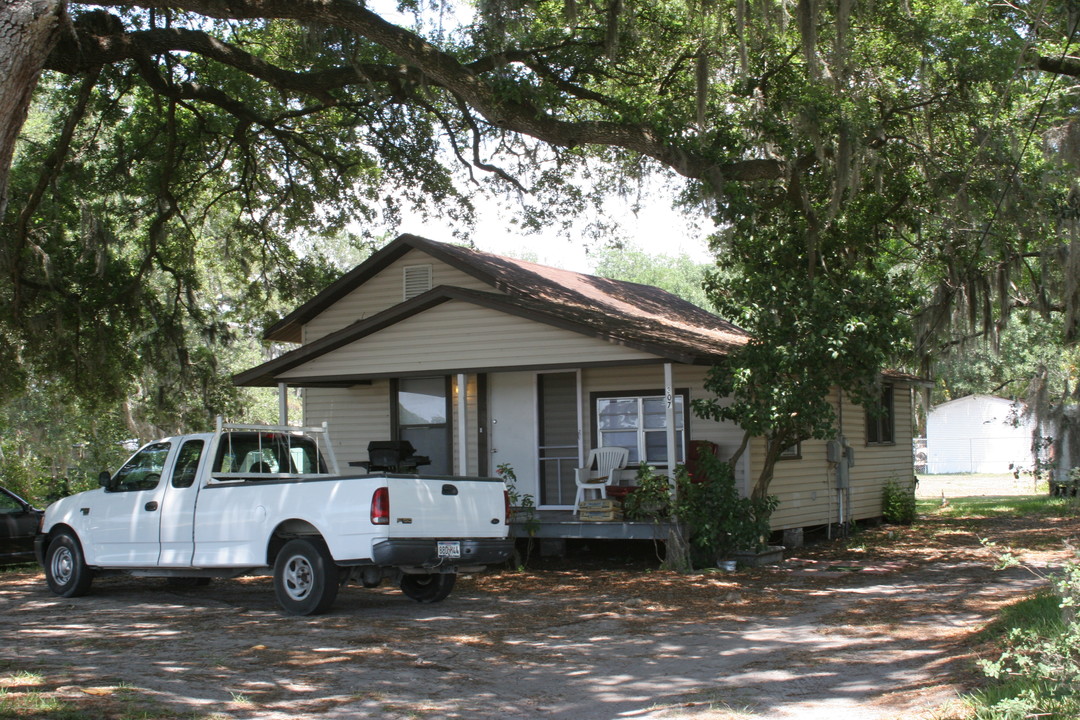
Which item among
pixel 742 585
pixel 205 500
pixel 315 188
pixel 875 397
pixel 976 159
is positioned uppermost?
pixel 315 188

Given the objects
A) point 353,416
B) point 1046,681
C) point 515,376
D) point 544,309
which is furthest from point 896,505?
point 1046,681

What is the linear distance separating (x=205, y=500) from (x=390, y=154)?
29.0 feet

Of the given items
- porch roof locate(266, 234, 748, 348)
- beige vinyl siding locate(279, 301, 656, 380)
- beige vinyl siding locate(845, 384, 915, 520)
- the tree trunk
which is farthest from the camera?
beige vinyl siding locate(845, 384, 915, 520)

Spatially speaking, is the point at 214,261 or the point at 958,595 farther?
the point at 214,261

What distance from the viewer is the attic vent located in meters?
17.7

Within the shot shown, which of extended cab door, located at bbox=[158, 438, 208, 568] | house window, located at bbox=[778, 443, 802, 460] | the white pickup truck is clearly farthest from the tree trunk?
house window, located at bbox=[778, 443, 802, 460]

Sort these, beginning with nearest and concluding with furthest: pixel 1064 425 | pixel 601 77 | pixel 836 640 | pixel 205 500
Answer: pixel 836 640
pixel 205 500
pixel 601 77
pixel 1064 425

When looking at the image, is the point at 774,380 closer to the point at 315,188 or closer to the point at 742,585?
the point at 742,585

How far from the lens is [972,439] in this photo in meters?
51.4

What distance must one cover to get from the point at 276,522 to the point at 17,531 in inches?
272

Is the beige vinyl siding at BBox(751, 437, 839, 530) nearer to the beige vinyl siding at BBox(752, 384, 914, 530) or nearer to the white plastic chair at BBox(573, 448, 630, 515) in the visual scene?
the beige vinyl siding at BBox(752, 384, 914, 530)

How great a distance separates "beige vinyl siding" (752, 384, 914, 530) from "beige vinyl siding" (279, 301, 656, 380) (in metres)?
3.44

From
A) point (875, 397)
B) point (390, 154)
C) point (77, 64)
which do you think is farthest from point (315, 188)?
point (875, 397)

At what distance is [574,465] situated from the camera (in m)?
16.1
